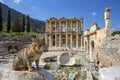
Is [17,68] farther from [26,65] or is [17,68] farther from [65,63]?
[65,63]

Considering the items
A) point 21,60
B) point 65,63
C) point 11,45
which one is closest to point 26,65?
point 21,60

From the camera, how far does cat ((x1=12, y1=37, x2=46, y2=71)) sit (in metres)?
4.68

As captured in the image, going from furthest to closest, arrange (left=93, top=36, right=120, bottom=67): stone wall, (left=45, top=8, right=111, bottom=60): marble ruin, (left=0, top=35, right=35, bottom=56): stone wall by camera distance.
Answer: (left=45, top=8, right=111, bottom=60): marble ruin
(left=0, top=35, right=35, bottom=56): stone wall
(left=93, top=36, right=120, bottom=67): stone wall

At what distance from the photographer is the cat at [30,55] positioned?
4681 mm

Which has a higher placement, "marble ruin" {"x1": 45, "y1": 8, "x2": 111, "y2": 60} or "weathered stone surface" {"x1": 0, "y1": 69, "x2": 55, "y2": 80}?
"marble ruin" {"x1": 45, "y1": 8, "x2": 111, "y2": 60}

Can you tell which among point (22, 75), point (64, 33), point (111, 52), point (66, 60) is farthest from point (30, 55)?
point (64, 33)

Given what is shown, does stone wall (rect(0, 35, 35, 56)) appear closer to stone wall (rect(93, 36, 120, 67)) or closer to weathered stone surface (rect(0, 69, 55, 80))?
stone wall (rect(93, 36, 120, 67))

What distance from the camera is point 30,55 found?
494 centimetres

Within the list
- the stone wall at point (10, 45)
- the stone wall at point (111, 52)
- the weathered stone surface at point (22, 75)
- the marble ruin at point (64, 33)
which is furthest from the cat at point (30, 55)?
the marble ruin at point (64, 33)

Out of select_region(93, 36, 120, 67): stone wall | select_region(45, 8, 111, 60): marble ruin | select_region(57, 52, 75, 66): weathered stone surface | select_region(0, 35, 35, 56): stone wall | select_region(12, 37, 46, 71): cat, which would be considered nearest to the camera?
select_region(12, 37, 46, 71): cat

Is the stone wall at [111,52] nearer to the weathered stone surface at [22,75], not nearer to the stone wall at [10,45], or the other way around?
the weathered stone surface at [22,75]

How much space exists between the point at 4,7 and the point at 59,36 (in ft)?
471

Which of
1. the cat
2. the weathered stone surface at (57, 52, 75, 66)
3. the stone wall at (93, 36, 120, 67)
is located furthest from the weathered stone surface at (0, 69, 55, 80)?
the weathered stone surface at (57, 52, 75, 66)

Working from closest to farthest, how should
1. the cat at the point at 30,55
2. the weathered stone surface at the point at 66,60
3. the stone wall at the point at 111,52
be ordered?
the cat at the point at 30,55 → the stone wall at the point at 111,52 → the weathered stone surface at the point at 66,60
